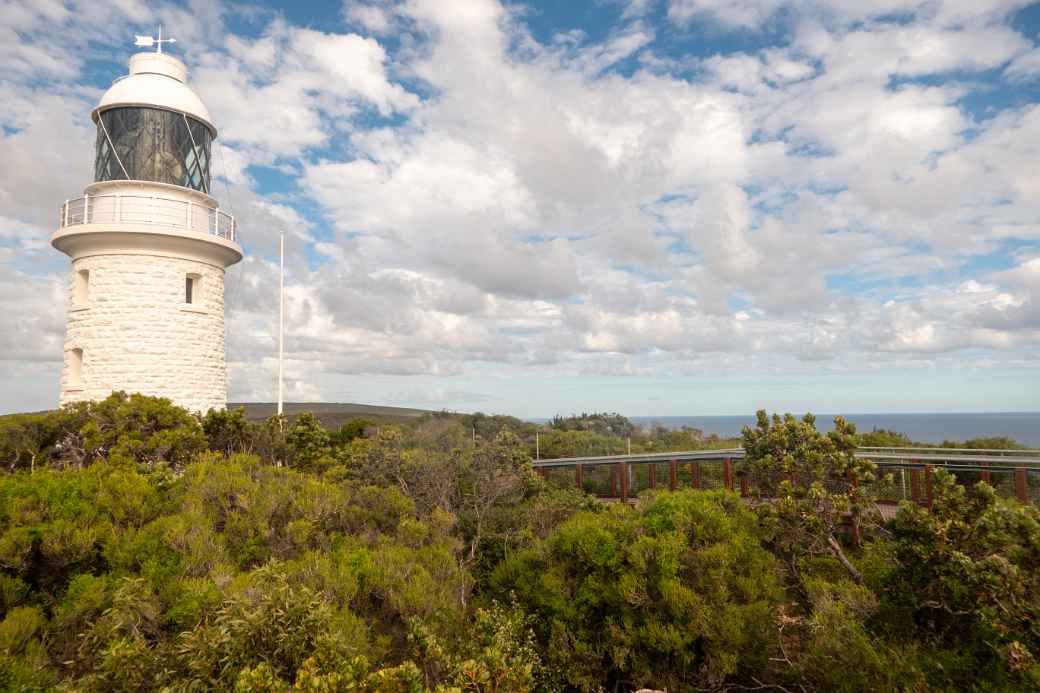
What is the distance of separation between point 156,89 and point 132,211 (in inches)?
119

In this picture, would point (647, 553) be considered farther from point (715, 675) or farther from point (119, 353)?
point (119, 353)

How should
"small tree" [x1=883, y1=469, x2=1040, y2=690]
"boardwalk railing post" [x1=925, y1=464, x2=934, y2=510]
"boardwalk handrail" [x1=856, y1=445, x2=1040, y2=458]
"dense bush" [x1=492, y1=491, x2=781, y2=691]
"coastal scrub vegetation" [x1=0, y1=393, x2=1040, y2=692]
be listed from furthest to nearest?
"boardwalk handrail" [x1=856, y1=445, x2=1040, y2=458]
"boardwalk railing post" [x1=925, y1=464, x2=934, y2=510]
"dense bush" [x1=492, y1=491, x2=781, y2=691]
"small tree" [x1=883, y1=469, x2=1040, y2=690]
"coastal scrub vegetation" [x1=0, y1=393, x2=1040, y2=692]

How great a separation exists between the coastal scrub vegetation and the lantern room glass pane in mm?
5222

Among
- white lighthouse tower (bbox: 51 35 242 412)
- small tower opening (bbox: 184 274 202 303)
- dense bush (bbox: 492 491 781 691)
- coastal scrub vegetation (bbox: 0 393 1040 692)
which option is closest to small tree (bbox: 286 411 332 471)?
coastal scrub vegetation (bbox: 0 393 1040 692)

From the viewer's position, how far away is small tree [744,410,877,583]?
10.0 m

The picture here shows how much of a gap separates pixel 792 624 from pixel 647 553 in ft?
8.08

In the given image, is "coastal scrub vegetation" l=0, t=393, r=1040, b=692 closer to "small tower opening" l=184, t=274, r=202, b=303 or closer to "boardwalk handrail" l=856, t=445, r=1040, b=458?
"small tower opening" l=184, t=274, r=202, b=303

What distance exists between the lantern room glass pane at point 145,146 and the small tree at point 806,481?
46.9 feet

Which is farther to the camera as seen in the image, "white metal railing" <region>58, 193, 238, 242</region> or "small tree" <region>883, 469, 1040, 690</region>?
"white metal railing" <region>58, 193, 238, 242</region>

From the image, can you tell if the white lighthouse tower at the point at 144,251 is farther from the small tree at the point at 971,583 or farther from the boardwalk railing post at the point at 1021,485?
the boardwalk railing post at the point at 1021,485

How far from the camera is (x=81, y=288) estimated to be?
46.2ft

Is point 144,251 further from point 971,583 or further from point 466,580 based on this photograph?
point 971,583

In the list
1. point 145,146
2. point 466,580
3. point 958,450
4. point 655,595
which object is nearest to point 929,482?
point 958,450

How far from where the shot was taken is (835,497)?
9.88 m
